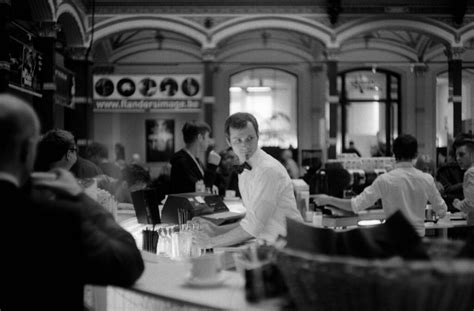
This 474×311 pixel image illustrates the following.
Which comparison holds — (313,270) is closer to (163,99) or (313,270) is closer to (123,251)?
(123,251)

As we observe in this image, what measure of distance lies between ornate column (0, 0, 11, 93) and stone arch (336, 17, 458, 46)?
7533mm

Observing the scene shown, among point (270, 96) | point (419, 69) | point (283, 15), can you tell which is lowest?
point (270, 96)

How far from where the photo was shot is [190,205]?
414 centimetres

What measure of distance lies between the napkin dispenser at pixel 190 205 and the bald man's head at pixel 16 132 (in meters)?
2.51

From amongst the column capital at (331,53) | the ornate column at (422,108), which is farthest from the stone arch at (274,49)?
the column capital at (331,53)

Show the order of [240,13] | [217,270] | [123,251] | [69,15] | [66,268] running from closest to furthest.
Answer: [66,268], [123,251], [217,270], [69,15], [240,13]

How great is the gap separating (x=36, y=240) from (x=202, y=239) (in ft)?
5.77

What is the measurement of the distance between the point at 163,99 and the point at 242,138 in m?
9.28

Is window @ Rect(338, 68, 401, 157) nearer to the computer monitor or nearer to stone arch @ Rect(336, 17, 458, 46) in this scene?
stone arch @ Rect(336, 17, 458, 46)

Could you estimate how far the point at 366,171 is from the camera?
30.7 feet

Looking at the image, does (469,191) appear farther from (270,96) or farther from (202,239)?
(270,96)

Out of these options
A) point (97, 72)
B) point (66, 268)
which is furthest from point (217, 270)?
point (97, 72)

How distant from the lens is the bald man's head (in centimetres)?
157

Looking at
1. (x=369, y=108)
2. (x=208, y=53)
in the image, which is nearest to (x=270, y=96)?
(x=369, y=108)
